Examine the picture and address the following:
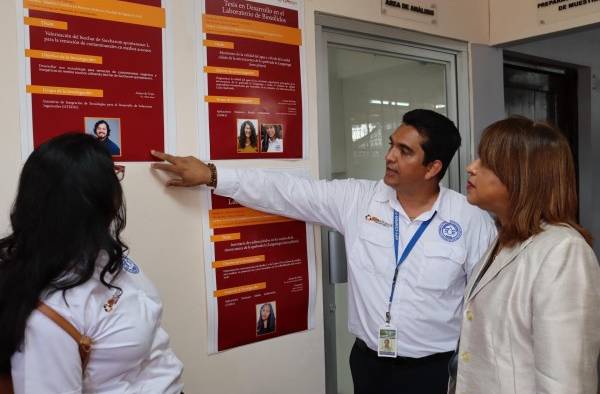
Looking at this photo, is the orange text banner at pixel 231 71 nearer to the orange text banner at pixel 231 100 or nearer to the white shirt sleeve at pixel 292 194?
the orange text banner at pixel 231 100

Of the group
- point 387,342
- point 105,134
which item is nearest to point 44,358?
point 105,134

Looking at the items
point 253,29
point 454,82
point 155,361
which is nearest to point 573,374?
point 155,361

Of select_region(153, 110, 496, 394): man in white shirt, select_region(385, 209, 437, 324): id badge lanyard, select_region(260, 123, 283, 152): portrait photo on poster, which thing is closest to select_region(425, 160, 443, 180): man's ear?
select_region(153, 110, 496, 394): man in white shirt

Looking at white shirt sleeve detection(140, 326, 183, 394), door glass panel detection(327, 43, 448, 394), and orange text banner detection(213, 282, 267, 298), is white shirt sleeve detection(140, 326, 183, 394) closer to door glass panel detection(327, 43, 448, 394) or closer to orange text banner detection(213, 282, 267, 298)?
orange text banner detection(213, 282, 267, 298)

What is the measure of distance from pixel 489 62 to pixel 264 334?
5.97ft

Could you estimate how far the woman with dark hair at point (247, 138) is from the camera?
5.91ft

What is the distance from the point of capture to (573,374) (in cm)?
111

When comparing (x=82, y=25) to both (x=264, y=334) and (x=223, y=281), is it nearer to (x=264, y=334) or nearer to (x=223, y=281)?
(x=223, y=281)

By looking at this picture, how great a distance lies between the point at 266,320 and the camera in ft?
6.21

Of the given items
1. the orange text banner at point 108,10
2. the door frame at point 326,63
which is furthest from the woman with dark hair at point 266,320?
the orange text banner at point 108,10

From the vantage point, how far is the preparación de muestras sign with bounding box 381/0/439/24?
2221 millimetres

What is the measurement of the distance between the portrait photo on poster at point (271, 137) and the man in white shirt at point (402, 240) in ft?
0.41

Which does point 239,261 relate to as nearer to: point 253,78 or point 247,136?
point 247,136

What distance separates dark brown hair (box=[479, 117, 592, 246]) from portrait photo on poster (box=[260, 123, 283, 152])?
0.84 meters
